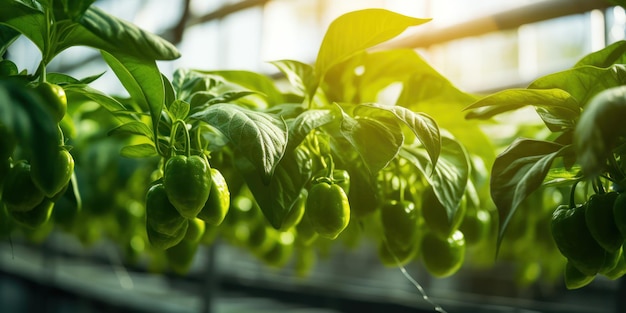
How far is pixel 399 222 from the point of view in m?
0.59

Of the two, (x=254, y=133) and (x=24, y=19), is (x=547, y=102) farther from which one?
(x=24, y=19)

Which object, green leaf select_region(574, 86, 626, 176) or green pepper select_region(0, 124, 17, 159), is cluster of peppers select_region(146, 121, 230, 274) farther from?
green leaf select_region(574, 86, 626, 176)

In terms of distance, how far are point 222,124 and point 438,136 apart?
16 centimetres

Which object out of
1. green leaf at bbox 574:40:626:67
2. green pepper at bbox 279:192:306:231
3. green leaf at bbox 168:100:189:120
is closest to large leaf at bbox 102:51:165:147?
green leaf at bbox 168:100:189:120

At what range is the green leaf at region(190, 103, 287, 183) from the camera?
427 millimetres

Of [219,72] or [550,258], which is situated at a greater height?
[219,72]

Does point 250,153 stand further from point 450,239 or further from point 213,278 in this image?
point 213,278

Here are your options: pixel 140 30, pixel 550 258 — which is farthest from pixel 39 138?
pixel 550 258

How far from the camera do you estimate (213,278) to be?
51.3 inches

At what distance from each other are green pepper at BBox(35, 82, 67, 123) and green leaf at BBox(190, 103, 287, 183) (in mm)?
95

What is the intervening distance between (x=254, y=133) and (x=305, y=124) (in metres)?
0.07

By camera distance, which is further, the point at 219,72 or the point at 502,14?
the point at 502,14


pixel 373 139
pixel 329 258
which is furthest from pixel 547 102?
pixel 329 258

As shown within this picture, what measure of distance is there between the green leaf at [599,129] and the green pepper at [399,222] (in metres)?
0.27
